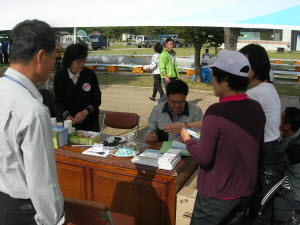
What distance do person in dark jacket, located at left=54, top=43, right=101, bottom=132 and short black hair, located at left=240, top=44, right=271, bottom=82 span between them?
6.07 ft

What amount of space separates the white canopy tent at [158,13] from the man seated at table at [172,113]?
0.69 m

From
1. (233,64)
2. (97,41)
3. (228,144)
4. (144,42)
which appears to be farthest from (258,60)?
(144,42)

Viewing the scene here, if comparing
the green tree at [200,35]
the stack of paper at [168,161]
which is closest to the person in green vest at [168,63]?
the green tree at [200,35]

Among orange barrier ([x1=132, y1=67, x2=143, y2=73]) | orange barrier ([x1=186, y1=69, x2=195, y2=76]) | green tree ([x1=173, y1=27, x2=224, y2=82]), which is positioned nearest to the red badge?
green tree ([x1=173, y1=27, x2=224, y2=82])

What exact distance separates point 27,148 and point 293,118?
2102mm

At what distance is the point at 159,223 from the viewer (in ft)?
7.63

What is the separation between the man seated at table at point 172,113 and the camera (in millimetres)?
2912

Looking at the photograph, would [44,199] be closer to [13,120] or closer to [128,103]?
[13,120]

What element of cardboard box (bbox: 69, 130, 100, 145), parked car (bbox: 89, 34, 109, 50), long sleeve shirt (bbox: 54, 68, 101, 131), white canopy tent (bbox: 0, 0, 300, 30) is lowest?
cardboard box (bbox: 69, 130, 100, 145)

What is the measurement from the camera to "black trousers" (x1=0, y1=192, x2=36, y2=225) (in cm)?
130

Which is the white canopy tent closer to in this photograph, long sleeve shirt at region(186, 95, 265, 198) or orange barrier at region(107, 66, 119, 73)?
long sleeve shirt at region(186, 95, 265, 198)

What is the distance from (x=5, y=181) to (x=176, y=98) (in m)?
1.90

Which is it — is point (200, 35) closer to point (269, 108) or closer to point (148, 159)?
point (148, 159)

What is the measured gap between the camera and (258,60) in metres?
1.94
